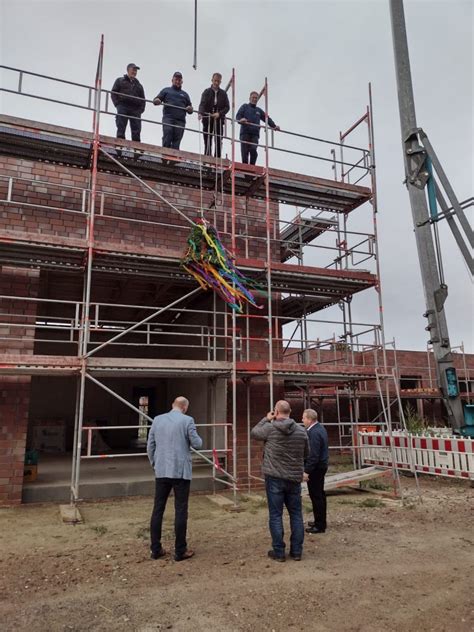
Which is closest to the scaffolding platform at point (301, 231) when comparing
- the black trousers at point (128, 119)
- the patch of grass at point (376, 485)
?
the black trousers at point (128, 119)

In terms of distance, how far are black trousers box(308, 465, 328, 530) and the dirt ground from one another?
214 millimetres

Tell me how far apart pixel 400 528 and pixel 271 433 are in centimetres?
272

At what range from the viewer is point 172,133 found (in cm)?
1007

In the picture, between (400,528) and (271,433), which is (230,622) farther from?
(400,528)

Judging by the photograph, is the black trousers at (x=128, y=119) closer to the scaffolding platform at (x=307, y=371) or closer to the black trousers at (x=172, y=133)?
the black trousers at (x=172, y=133)

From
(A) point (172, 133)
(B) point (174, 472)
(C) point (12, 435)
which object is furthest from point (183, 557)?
(A) point (172, 133)

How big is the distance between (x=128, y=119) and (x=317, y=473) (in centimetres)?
750

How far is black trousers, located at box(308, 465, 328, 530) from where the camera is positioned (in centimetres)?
626

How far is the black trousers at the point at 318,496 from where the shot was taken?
6.26 metres

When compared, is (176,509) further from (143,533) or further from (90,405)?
(90,405)

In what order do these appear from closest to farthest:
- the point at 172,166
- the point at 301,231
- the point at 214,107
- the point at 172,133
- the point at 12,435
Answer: the point at 12,435 < the point at 172,166 < the point at 172,133 < the point at 214,107 < the point at 301,231

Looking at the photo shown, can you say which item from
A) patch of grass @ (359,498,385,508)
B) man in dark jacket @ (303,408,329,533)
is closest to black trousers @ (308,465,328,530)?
man in dark jacket @ (303,408,329,533)

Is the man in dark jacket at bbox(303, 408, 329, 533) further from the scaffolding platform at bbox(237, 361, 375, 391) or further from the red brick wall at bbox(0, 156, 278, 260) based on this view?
the red brick wall at bbox(0, 156, 278, 260)

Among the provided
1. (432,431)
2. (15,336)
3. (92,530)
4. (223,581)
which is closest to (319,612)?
(223,581)
